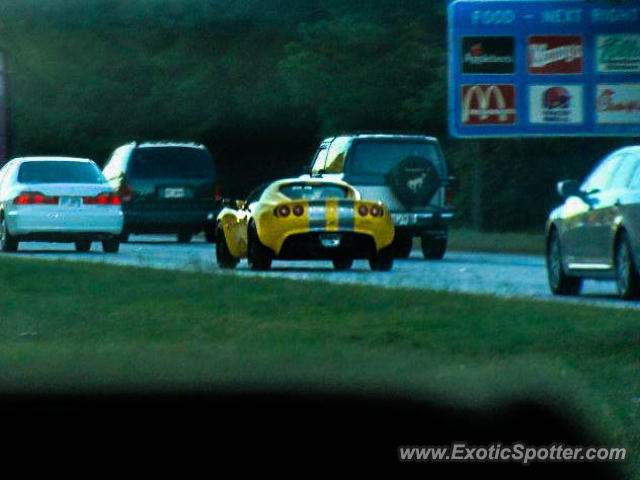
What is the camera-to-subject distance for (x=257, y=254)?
72.8 feet

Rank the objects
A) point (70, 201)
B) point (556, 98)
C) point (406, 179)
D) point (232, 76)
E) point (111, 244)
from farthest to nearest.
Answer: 1. point (232, 76)
2. point (556, 98)
3. point (111, 244)
4. point (70, 201)
5. point (406, 179)

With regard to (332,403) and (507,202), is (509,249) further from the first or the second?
(332,403)

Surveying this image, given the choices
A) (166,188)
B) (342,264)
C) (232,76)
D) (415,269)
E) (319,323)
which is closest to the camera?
(319,323)

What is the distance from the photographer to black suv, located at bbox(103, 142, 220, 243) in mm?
32750

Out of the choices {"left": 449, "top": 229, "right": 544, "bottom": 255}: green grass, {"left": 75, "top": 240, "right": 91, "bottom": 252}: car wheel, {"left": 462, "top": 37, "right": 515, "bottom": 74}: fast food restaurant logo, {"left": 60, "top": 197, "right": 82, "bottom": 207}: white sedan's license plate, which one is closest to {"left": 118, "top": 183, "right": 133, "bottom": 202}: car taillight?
{"left": 75, "top": 240, "right": 91, "bottom": 252}: car wheel

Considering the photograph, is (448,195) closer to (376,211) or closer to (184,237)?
(376,211)

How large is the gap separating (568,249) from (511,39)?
1476 cm

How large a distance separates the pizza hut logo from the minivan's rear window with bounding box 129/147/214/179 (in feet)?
23.1

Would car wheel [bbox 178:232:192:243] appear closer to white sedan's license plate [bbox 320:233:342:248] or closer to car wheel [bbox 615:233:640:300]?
white sedan's license plate [bbox 320:233:342:248]

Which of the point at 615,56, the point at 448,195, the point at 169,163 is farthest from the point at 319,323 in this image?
the point at 169,163

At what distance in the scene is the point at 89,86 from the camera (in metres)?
60.4

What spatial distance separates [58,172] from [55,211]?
1.35 meters

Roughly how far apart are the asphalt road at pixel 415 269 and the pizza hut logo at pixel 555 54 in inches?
108

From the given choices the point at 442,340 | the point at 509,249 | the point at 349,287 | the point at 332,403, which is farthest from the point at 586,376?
Result: the point at 509,249
